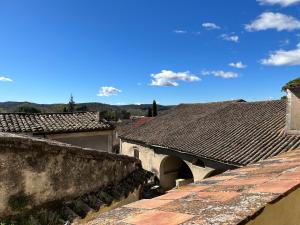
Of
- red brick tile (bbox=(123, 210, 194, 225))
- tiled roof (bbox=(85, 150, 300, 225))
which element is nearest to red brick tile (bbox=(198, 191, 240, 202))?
tiled roof (bbox=(85, 150, 300, 225))

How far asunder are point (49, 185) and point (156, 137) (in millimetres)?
16729

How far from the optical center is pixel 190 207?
6.52 feet

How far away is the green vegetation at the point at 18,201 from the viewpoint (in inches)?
203

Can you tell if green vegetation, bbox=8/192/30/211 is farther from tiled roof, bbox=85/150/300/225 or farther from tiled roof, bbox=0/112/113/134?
tiled roof, bbox=0/112/113/134

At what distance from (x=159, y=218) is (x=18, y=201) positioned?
416 centimetres

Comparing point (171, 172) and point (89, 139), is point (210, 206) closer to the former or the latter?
point (89, 139)

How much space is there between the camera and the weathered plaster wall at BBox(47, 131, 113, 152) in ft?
48.0

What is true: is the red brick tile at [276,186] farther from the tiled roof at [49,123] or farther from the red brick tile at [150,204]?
the tiled roof at [49,123]

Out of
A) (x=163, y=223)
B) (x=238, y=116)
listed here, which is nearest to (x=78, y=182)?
(x=163, y=223)

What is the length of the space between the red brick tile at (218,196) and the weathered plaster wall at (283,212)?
0.27m

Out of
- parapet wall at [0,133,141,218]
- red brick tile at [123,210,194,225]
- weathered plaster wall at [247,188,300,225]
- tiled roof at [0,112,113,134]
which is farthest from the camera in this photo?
tiled roof at [0,112,113,134]

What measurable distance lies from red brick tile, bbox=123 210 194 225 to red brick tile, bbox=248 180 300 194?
0.70m

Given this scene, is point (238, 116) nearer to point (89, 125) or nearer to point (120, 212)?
point (89, 125)

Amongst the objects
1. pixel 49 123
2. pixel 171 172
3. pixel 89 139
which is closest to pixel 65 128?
pixel 49 123
